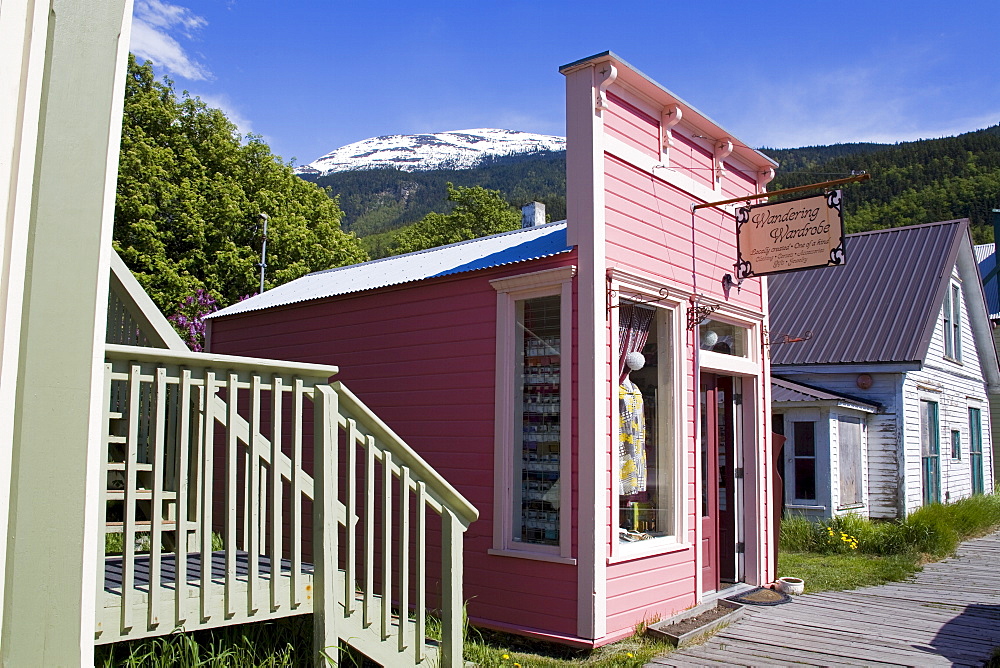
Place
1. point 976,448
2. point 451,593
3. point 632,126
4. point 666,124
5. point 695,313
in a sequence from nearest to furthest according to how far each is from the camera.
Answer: point 451,593 → point 632,126 → point 666,124 → point 695,313 → point 976,448

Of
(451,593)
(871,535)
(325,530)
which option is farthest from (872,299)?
(325,530)

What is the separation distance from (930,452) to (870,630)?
8748 millimetres

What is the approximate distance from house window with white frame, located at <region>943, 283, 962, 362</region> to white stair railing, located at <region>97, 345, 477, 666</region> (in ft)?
45.8

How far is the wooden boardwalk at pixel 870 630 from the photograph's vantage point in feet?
19.9

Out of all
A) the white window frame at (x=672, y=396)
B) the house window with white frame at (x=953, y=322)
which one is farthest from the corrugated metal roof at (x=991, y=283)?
the white window frame at (x=672, y=396)

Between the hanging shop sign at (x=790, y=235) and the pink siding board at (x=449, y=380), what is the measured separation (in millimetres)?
2501

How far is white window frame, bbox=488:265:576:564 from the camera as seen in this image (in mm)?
6305

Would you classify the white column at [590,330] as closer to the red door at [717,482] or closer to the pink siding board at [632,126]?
the pink siding board at [632,126]

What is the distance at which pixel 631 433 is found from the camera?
695cm

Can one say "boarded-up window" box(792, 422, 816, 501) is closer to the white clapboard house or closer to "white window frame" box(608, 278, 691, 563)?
the white clapboard house

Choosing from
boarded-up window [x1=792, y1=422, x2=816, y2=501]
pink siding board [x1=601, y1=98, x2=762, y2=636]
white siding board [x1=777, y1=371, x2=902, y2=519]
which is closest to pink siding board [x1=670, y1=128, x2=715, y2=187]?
pink siding board [x1=601, y1=98, x2=762, y2=636]

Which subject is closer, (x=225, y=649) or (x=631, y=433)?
(x=225, y=649)

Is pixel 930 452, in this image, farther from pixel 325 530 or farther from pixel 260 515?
pixel 260 515

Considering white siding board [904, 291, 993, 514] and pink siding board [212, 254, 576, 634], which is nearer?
pink siding board [212, 254, 576, 634]
